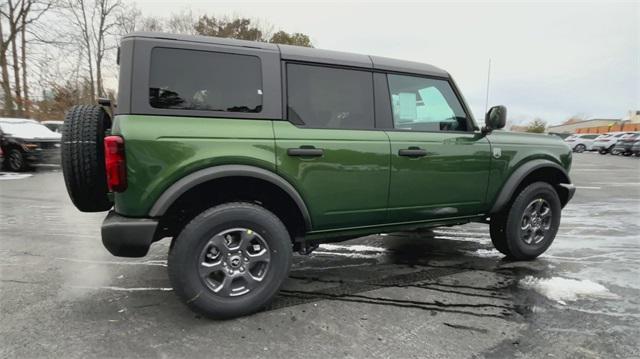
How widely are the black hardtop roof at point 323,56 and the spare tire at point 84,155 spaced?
2.25ft

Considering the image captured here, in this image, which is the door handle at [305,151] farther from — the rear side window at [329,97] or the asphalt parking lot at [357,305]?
the asphalt parking lot at [357,305]

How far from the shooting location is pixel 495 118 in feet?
12.3

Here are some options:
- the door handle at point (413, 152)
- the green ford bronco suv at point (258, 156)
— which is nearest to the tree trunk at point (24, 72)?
the green ford bronco suv at point (258, 156)

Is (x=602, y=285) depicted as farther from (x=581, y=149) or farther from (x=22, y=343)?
(x=581, y=149)

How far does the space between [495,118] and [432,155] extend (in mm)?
783

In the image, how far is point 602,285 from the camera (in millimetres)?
3625

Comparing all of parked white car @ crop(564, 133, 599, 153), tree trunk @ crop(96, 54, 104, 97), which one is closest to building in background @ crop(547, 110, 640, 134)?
parked white car @ crop(564, 133, 599, 153)

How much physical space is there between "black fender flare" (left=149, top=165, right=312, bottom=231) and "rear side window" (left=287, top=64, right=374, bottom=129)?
1.67 ft

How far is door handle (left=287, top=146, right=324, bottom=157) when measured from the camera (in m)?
2.97

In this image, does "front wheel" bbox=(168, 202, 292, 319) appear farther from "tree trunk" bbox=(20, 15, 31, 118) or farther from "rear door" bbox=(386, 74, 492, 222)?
"tree trunk" bbox=(20, 15, 31, 118)

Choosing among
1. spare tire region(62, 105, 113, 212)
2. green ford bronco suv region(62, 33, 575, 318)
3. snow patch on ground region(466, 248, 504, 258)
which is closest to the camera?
green ford bronco suv region(62, 33, 575, 318)

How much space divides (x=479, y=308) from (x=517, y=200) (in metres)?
1.46

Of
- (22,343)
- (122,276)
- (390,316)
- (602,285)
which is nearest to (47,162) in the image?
(122,276)

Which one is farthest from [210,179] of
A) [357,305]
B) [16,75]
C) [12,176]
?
[16,75]
